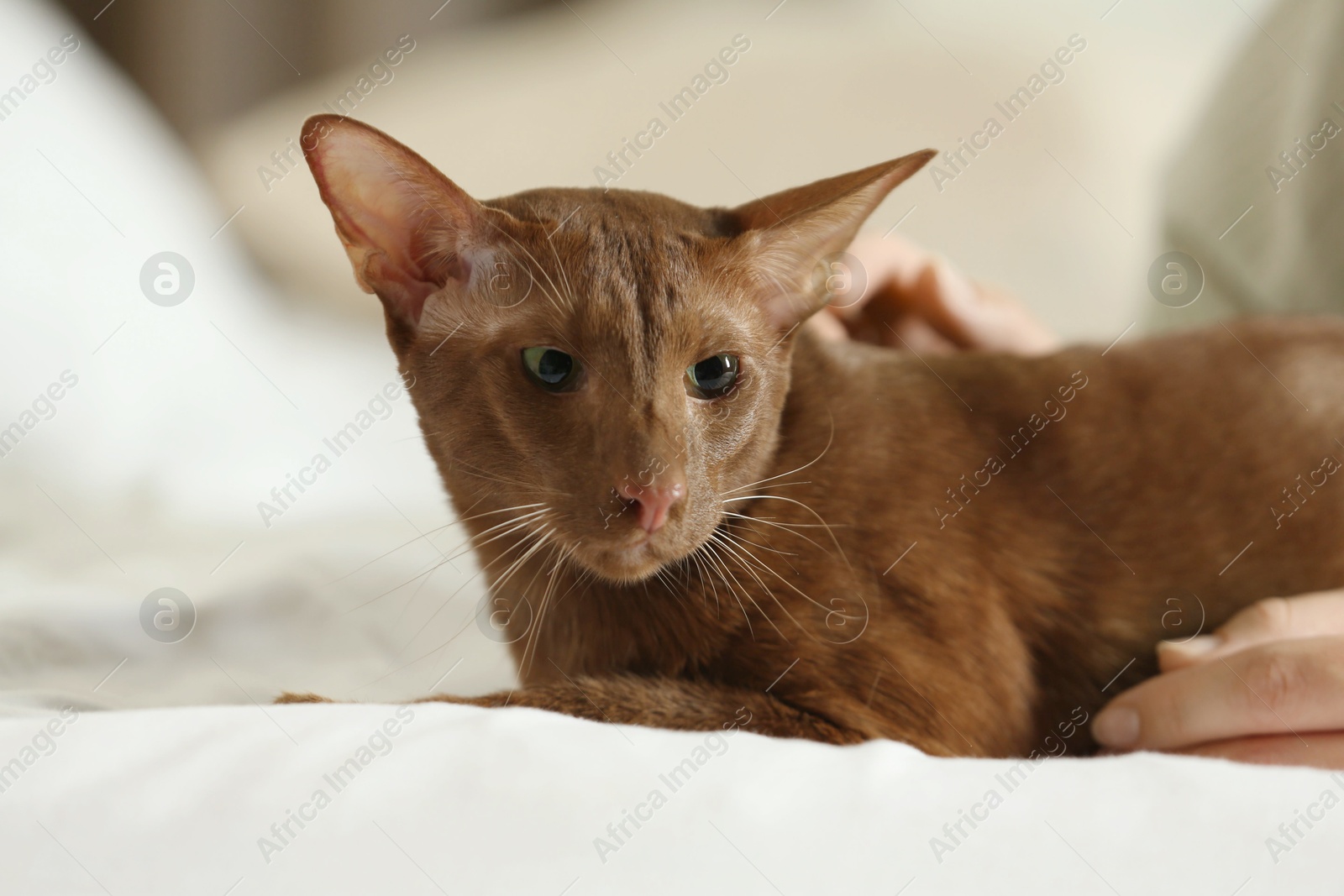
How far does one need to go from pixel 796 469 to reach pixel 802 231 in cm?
31

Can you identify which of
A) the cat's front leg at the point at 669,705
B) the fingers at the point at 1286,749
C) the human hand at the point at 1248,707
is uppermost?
the cat's front leg at the point at 669,705

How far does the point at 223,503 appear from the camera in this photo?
6.26ft

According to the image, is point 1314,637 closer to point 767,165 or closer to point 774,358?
point 774,358

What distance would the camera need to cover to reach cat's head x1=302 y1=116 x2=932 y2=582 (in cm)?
97

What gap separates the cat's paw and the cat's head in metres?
0.29

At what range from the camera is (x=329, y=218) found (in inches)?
51.4

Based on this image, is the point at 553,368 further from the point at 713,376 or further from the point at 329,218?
the point at 329,218

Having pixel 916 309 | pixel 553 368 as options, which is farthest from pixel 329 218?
pixel 916 309

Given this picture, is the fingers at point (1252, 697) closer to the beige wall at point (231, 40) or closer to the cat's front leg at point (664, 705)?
the cat's front leg at point (664, 705)

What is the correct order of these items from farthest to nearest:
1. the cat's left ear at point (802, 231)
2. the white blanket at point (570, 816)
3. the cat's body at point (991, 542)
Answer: the cat's body at point (991, 542)
the cat's left ear at point (802, 231)
the white blanket at point (570, 816)

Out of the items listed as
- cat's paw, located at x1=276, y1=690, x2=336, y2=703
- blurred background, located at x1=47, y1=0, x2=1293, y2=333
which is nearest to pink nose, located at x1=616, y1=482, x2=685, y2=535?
cat's paw, located at x1=276, y1=690, x2=336, y2=703

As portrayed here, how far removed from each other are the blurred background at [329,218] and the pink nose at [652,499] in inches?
13.3

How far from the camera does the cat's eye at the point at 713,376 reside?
105cm

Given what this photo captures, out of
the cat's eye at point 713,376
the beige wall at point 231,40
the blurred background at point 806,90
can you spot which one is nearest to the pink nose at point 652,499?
the cat's eye at point 713,376
